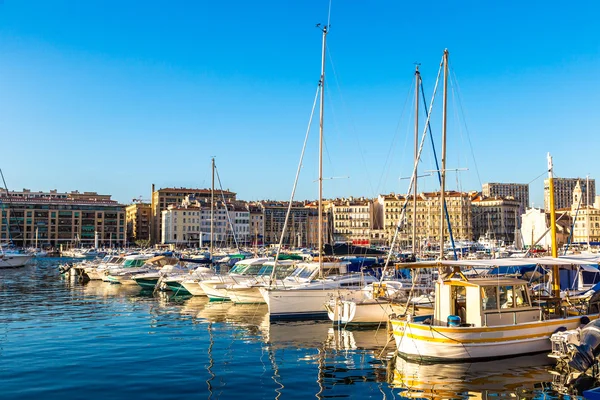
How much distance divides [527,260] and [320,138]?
46.0 feet

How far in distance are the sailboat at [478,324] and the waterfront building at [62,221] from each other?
480 ft

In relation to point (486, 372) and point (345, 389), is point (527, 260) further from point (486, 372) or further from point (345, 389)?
point (345, 389)

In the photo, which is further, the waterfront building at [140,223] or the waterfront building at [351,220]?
the waterfront building at [140,223]

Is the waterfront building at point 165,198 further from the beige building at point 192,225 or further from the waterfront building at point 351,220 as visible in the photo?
the waterfront building at point 351,220

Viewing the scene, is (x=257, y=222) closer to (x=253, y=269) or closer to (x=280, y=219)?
(x=280, y=219)

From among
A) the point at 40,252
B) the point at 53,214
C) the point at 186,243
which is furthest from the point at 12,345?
the point at 53,214

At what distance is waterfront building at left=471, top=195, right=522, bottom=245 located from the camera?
506 ft

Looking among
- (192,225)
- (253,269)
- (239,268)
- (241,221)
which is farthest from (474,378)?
(241,221)

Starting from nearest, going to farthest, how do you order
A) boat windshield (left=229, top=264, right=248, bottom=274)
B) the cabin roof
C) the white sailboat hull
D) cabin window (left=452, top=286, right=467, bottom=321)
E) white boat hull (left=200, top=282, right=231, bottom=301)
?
1. the cabin roof
2. cabin window (left=452, top=286, right=467, bottom=321)
3. white boat hull (left=200, top=282, right=231, bottom=301)
4. boat windshield (left=229, top=264, right=248, bottom=274)
5. the white sailboat hull

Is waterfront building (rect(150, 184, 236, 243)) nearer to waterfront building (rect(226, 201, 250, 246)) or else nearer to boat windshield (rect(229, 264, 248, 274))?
waterfront building (rect(226, 201, 250, 246))

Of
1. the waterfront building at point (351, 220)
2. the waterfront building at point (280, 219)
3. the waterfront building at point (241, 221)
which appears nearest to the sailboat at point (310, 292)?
the waterfront building at point (351, 220)

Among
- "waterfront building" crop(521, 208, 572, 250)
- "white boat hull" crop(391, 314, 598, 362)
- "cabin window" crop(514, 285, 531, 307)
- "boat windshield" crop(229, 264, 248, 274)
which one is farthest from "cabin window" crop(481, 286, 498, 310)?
"waterfront building" crop(521, 208, 572, 250)

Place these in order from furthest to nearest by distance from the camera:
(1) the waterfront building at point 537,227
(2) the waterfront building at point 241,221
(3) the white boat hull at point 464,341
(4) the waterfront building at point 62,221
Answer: (4) the waterfront building at point 62,221
(2) the waterfront building at point 241,221
(1) the waterfront building at point 537,227
(3) the white boat hull at point 464,341

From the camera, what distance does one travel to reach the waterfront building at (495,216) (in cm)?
15412
